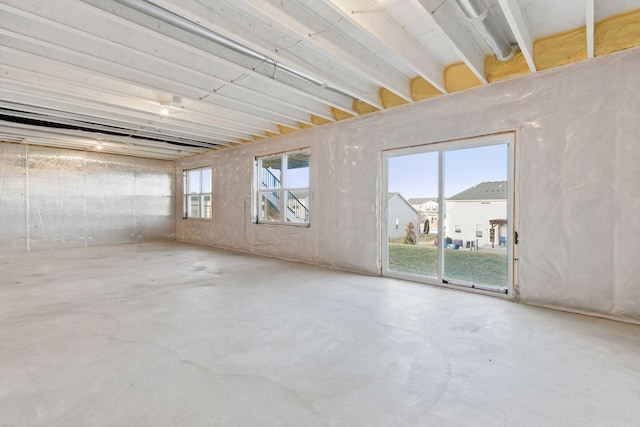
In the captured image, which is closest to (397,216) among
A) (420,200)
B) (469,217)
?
(420,200)

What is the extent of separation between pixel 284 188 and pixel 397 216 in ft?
7.91

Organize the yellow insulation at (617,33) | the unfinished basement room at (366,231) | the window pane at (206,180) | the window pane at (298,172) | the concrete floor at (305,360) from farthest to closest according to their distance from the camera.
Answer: the window pane at (206,180) < the window pane at (298,172) < the yellow insulation at (617,33) < the unfinished basement room at (366,231) < the concrete floor at (305,360)

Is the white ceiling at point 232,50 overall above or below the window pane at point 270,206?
above

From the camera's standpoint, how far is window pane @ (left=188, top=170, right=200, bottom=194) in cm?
820

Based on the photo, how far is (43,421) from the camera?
1.38 m

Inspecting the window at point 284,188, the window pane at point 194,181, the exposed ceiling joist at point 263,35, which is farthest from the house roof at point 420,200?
the window pane at point 194,181

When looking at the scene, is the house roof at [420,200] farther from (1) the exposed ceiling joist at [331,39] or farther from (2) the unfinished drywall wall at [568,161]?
(1) the exposed ceiling joist at [331,39]

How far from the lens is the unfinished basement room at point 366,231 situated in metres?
1.65

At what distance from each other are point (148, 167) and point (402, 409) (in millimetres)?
8938

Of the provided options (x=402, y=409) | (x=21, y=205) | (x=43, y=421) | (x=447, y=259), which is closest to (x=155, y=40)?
(x=43, y=421)

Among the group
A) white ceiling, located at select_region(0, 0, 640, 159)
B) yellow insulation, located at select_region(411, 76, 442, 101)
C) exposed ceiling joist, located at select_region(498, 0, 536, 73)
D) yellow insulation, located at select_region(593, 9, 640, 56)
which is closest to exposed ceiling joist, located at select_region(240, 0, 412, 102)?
white ceiling, located at select_region(0, 0, 640, 159)

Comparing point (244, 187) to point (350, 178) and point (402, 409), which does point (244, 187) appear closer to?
point (350, 178)

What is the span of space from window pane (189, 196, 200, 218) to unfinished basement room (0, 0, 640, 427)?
3.25m

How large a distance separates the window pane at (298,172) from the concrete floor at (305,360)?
8.27 feet
